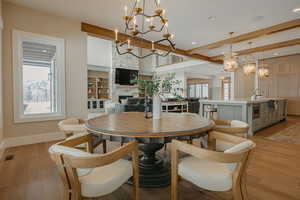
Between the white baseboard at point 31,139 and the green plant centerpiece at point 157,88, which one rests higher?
the green plant centerpiece at point 157,88

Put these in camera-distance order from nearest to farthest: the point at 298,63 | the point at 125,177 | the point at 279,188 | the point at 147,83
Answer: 1. the point at 125,177
2. the point at 279,188
3. the point at 147,83
4. the point at 298,63

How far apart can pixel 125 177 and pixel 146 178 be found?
2.14 feet

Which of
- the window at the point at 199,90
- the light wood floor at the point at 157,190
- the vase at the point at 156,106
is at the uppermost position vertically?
the window at the point at 199,90

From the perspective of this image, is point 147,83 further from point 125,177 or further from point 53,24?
point 53,24

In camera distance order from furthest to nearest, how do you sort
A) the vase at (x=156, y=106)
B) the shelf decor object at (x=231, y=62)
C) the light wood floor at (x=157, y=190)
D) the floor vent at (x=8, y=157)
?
1. the shelf decor object at (x=231, y=62)
2. the floor vent at (x=8, y=157)
3. the vase at (x=156, y=106)
4. the light wood floor at (x=157, y=190)

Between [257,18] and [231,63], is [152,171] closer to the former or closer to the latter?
[231,63]

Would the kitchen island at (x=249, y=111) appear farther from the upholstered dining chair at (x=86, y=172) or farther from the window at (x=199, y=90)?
the window at (x=199, y=90)

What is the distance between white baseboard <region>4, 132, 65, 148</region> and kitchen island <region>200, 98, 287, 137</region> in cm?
404

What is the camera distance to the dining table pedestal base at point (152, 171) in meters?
Result: 1.73

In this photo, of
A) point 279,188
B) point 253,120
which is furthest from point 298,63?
point 279,188

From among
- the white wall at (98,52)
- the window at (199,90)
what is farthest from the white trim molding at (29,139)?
the window at (199,90)

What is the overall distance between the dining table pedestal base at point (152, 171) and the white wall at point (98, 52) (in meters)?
8.03

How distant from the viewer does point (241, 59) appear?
7.82 m

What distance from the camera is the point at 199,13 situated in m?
3.46
